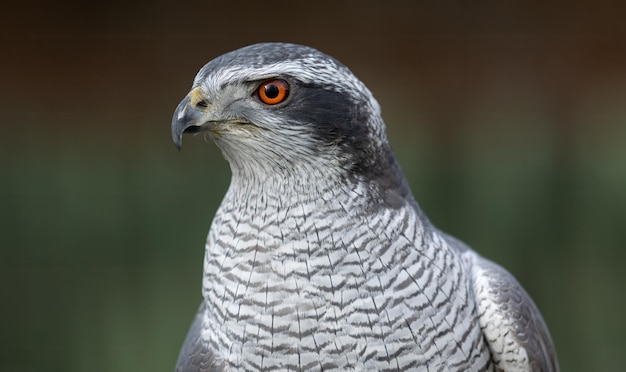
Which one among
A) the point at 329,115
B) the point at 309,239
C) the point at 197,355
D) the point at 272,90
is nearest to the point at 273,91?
the point at 272,90

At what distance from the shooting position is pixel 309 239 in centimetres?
238

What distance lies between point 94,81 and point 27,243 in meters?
1.20

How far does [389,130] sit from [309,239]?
3.07 m

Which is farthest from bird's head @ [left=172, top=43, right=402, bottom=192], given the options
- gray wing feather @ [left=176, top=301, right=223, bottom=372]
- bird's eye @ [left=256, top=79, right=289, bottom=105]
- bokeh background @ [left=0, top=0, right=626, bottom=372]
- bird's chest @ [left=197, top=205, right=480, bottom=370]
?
bokeh background @ [left=0, top=0, right=626, bottom=372]

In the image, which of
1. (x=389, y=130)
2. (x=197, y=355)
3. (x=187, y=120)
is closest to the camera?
(x=187, y=120)

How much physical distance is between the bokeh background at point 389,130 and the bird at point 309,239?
2.83m

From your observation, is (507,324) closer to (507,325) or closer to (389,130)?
(507,325)

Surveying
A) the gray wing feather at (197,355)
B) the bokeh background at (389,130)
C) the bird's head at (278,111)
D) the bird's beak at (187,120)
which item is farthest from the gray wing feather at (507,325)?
the bokeh background at (389,130)

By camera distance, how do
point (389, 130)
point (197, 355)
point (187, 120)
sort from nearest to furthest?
point (187, 120) < point (197, 355) < point (389, 130)

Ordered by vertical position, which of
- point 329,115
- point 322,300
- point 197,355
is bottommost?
point 197,355

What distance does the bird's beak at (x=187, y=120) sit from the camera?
231 centimetres

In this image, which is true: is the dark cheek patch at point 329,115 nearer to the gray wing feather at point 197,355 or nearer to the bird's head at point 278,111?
the bird's head at point 278,111

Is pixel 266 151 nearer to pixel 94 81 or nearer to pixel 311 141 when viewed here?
pixel 311 141

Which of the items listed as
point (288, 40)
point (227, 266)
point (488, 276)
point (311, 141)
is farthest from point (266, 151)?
point (288, 40)
